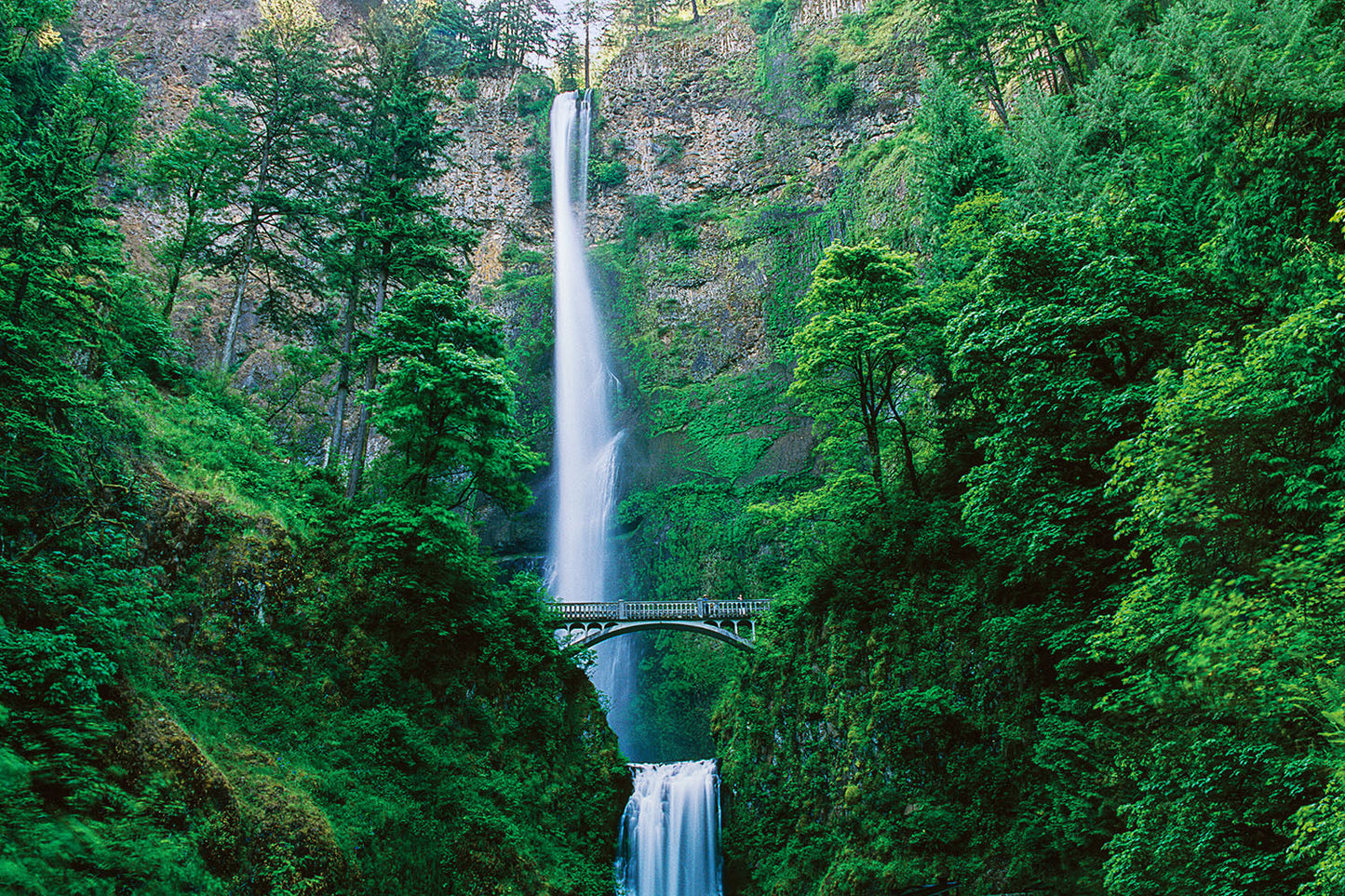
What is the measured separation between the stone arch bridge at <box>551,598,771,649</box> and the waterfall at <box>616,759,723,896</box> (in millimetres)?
3785

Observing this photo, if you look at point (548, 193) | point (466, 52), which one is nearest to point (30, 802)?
point (548, 193)

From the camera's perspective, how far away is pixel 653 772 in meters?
20.2

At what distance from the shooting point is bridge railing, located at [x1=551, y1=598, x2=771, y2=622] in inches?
881

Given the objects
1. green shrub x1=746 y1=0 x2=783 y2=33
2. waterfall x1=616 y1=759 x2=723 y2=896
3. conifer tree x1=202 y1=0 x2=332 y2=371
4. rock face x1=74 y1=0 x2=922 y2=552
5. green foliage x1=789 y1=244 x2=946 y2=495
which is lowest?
waterfall x1=616 y1=759 x2=723 y2=896

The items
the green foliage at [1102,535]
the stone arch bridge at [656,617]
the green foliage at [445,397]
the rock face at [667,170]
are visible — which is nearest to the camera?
the green foliage at [1102,535]

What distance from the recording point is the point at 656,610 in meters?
22.9

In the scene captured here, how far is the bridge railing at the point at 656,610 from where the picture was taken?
22375 millimetres

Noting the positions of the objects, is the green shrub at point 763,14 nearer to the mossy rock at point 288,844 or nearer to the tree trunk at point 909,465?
the tree trunk at point 909,465

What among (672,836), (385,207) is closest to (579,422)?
(385,207)

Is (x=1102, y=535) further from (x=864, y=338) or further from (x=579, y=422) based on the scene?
(x=579, y=422)

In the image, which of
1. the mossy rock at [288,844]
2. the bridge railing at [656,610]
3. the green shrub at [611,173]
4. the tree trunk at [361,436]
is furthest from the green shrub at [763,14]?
the mossy rock at [288,844]

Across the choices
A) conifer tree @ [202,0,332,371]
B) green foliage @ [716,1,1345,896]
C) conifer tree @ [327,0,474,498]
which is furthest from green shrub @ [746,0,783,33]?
conifer tree @ [202,0,332,371]

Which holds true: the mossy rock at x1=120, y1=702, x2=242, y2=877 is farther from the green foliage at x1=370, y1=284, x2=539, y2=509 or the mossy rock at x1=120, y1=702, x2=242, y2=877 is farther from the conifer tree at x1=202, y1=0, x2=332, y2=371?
the conifer tree at x1=202, y1=0, x2=332, y2=371

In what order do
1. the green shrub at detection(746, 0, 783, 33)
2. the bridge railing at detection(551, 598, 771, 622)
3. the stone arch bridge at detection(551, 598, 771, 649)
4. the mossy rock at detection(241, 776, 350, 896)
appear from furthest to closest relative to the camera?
the green shrub at detection(746, 0, 783, 33), the bridge railing at detection(551, 598, 771, 622), the stone arch bridge at detection(551, 598, 771, 649), the mossy rock at detection(241, 776, 350, 896)
